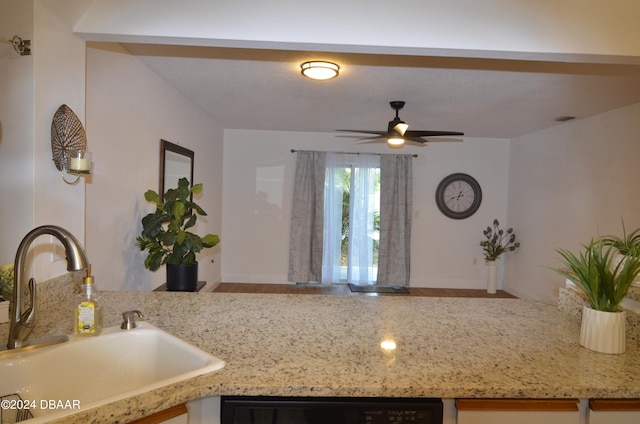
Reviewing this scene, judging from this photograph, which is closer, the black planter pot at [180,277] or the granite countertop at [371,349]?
the granite countertop at [371,349]

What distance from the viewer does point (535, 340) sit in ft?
4.14

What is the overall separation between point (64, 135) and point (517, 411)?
2010mm

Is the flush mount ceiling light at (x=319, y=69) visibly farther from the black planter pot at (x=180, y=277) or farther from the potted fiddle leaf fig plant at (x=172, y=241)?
the black planter pot at (x=180, y=277)

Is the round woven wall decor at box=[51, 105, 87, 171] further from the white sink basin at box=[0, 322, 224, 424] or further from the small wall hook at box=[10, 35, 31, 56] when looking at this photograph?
the white sink basin at box=[0, 322, 224, 424]

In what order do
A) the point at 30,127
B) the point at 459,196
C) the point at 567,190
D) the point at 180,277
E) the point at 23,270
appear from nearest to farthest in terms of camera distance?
the point at 23,270 < the point at 30,127 < the point at 180,277 < the point at 567,190 < the point at 459,196

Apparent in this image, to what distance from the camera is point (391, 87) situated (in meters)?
3.17

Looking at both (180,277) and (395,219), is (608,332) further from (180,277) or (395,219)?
(395,219)

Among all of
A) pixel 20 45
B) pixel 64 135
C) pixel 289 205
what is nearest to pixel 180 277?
pixel 64 135

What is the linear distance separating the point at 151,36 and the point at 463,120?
3874 mm

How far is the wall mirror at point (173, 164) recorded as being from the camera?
313 centimetres

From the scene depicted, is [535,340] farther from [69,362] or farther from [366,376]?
[69,362]

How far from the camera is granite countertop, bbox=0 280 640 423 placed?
3.03ft


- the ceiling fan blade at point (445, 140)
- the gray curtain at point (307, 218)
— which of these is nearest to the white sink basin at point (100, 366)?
the gray curtain at point (307, 218)

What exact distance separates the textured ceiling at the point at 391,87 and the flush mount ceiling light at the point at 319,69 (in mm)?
50
